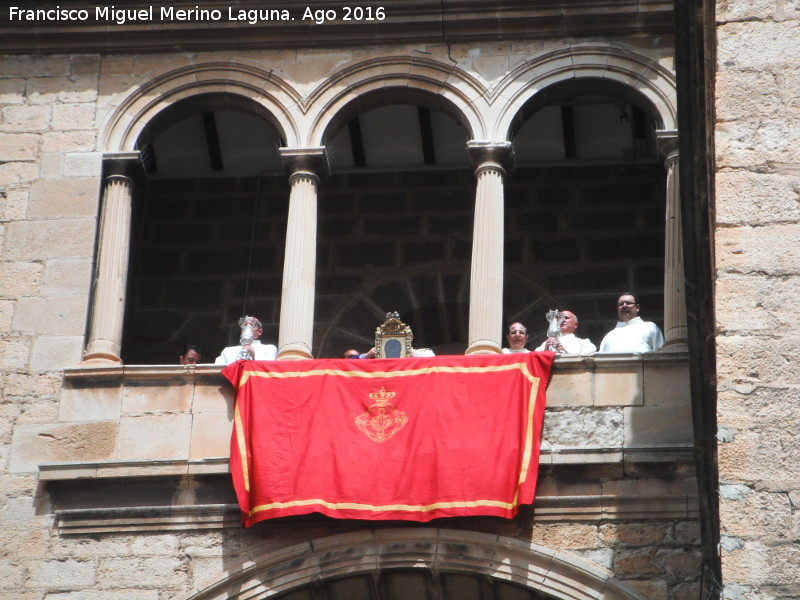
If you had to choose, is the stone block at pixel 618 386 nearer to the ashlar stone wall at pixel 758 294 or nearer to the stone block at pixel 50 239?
the ashlar stone wall at pixel 758 294

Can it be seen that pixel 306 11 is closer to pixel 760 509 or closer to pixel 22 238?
pixel 22 238

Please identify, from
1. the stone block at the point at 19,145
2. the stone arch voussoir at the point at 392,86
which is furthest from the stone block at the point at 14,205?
the stone arch voussoir at the point at 392,86

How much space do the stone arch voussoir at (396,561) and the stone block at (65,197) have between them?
322 cm

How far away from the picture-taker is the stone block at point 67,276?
14.7 meters

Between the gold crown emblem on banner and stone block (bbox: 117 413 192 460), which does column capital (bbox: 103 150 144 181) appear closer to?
stone block (bbox: 117 413 192 460)

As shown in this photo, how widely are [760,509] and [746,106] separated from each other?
2200 mm

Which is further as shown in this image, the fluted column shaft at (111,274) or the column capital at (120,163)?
the column capital at (120,163)

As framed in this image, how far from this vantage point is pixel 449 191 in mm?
17391

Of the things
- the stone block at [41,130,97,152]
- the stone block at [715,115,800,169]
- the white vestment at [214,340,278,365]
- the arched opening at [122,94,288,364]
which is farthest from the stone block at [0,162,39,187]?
the stone block at [715,115,800,169]

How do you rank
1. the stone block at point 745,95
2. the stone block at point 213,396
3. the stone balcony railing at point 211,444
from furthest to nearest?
the stone block at point 213,396 < the stone balcony railing at point 211,444 < the stone block at point 745,95

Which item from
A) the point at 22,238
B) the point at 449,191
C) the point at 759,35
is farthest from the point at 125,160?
the point at 759,35

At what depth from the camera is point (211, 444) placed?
1380 centimetres

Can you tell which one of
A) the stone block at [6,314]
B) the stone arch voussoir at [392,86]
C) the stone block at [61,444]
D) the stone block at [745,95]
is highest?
the stone arch voussoir at [392,86]

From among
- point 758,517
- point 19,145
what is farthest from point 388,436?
point 758,517
